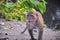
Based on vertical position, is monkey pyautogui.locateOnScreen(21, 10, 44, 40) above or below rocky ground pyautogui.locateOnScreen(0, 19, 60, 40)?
above

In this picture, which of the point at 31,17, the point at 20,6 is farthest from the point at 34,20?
the point at 20,6

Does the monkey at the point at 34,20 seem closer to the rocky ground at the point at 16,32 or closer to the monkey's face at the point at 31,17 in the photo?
the monkey's face at the point at 31,17

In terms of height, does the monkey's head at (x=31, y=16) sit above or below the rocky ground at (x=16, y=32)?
above

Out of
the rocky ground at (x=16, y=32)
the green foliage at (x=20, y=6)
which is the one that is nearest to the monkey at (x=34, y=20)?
the green foliage at (x=20, y=6)

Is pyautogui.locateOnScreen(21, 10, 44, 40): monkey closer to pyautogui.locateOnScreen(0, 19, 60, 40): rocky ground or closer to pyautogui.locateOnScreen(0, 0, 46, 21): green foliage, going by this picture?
pyautogui.locateOnScreen(0, 0, 46, 21): green foliage

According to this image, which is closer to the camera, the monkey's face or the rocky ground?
the monkey's face

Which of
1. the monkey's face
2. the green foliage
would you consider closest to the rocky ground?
the green foliage

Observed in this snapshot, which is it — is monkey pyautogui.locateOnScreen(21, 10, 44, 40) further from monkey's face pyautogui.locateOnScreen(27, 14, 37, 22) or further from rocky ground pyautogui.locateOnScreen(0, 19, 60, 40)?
rocky ground pyautogui.locateOnScreen(0, 19, 60, 40)

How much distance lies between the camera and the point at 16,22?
8.84m

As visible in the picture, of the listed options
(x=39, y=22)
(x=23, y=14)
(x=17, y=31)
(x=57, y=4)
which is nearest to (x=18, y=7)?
(x=23, y=14)

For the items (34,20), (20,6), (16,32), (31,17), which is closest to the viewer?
(31,17)

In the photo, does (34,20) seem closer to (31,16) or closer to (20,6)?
(31,16)

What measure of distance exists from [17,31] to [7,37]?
0.87 meters

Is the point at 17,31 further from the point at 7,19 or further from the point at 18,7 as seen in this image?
the point at 7,19
